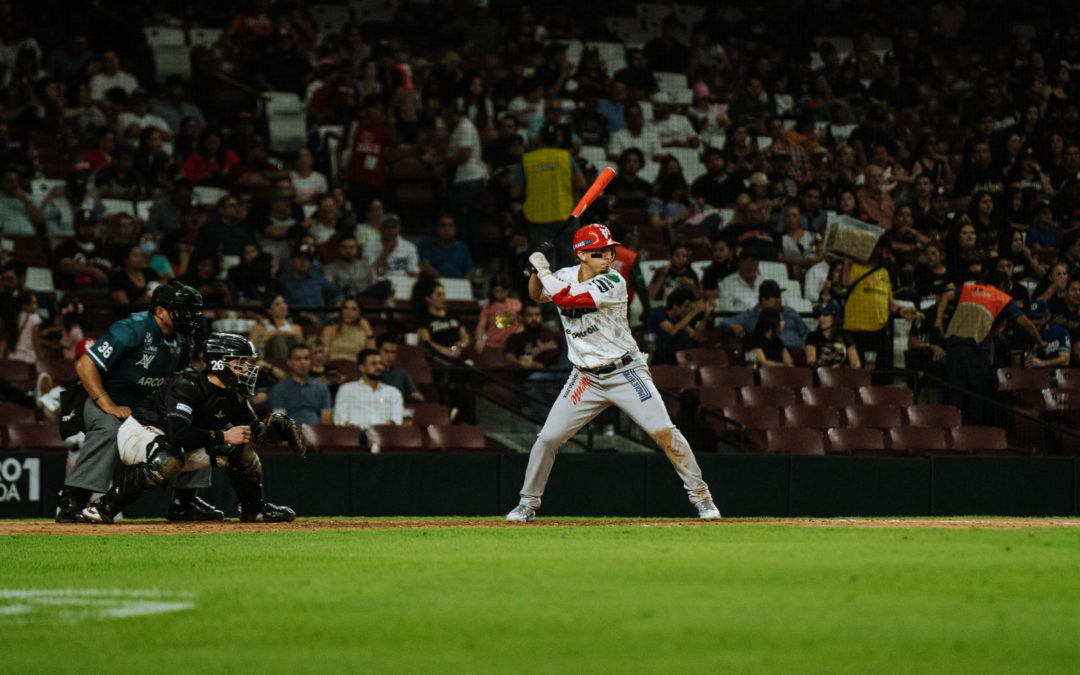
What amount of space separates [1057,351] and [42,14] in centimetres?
1371

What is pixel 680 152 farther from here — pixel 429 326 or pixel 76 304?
pixel 76 304

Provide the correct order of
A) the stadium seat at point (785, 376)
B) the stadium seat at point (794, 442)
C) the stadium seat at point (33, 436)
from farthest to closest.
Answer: the stadium seat at point (785, 376) → the stadium seat at point (794, 442) → the stadium seat at point (33, 436)

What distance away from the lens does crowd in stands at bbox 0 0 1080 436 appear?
1570 centimetres

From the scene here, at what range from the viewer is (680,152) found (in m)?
20.1

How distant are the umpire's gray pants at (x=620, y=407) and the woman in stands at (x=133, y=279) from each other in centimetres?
604

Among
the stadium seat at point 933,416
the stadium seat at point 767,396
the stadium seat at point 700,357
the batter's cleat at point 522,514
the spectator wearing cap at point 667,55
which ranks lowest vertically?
the batter's cleat at point 522,514

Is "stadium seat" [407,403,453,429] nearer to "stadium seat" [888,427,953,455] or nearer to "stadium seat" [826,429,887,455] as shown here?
"stadium seat" [826,429,887,455]

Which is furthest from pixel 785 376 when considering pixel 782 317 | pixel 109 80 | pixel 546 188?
pixel 109 80

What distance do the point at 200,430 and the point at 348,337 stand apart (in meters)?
5.11

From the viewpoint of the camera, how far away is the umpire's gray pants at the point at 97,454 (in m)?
10.7

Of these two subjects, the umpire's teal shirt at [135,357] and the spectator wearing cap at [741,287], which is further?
the spectator wearing cap at [741,287]

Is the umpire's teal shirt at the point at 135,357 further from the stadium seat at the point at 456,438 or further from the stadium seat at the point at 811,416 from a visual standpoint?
the stadium seat at the point at 811,416

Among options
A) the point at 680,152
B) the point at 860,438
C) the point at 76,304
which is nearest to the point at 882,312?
the point at 860,438

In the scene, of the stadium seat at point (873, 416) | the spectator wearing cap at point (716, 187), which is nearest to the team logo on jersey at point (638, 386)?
the stadium seat at point (873, 416)
